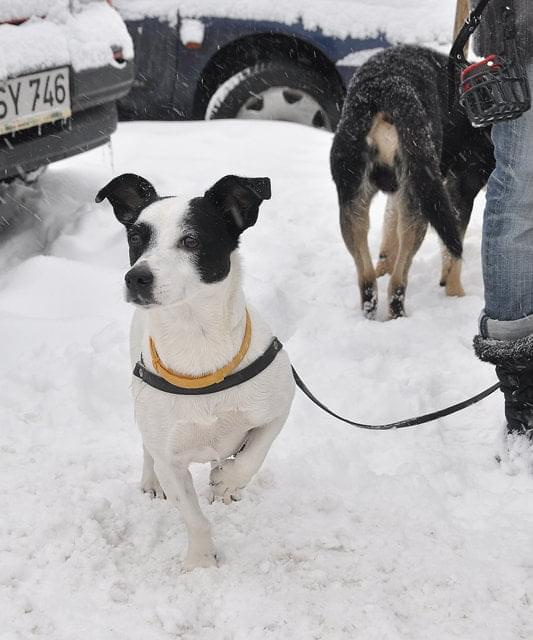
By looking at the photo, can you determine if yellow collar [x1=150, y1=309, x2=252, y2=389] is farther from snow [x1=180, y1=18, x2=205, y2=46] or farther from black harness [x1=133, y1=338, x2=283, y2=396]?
snow [x1=180, y1=18, x2=205, y2=46]

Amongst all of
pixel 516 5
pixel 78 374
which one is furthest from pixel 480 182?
pixel 78 374

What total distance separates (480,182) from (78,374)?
2.49 meters

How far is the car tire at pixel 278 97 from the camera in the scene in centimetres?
637

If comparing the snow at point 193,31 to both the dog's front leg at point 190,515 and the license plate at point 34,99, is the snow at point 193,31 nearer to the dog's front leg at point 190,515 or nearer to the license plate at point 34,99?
the license plate at point 34,99

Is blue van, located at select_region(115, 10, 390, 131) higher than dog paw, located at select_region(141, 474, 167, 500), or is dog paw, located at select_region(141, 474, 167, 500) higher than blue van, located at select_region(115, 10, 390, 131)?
blue van, located at select_region(115, 10, 390, 131)

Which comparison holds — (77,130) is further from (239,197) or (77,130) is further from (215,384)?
(215,384)

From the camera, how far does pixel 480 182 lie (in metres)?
4.78

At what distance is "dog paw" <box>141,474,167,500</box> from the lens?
119 inches

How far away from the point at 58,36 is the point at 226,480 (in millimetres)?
2962

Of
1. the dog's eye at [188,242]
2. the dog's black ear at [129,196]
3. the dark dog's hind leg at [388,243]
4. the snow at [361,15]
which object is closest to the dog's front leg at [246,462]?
the dog's eye at [188,242]

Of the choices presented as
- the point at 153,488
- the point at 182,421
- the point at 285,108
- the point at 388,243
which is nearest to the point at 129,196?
the point at 182,421

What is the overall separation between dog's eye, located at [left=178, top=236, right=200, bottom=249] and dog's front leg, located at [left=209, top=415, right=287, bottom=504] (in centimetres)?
64

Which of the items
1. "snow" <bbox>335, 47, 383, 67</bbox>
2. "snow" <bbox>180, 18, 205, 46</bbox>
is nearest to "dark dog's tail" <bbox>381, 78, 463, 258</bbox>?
"snow" <bbox>335, 47, 383, 67</bbox>

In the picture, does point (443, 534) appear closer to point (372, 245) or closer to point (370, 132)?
point (370, 132)
